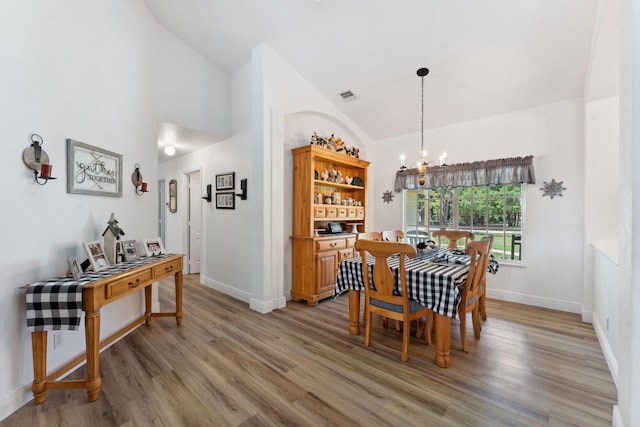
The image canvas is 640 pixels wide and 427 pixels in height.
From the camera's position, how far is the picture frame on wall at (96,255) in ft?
7.11

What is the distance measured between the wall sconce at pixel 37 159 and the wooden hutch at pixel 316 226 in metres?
2.59

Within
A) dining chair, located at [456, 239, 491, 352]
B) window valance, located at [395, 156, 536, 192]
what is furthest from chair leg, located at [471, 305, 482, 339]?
window valance, located at [395, 156, 536, 192]

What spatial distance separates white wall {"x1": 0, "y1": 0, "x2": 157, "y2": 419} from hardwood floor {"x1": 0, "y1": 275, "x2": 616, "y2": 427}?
0.45m

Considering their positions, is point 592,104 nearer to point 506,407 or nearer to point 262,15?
point 506,407

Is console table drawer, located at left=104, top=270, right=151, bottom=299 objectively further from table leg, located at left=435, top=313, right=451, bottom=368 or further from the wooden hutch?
table leg, located at left=435, top=313, right=451, bottom=368

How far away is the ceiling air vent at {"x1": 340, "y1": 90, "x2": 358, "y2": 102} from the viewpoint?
4.16 m

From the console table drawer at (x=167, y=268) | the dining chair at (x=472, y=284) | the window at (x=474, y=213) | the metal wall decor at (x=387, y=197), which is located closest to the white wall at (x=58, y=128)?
the console table drawer at (x=167, y=268)

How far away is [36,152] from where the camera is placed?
1.89 m

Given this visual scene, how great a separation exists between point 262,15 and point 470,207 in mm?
3968

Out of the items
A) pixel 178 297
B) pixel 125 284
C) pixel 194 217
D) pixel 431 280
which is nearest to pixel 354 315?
pixel 431 280

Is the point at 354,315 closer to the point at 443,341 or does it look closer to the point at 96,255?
the point at 443,341

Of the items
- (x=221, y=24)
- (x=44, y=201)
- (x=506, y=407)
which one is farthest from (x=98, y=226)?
(x=506, y=407)

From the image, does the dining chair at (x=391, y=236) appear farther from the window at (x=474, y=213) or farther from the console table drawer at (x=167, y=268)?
the console table drawer at (x=167, y=268)

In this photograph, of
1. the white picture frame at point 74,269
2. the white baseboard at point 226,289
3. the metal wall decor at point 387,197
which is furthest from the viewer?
the metal wall decor at point 387,197
